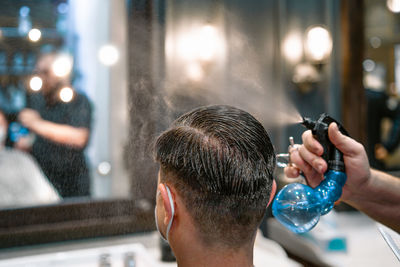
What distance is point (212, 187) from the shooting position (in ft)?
2.59

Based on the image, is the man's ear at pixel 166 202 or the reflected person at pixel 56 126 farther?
the reflected person at pixel 56 126

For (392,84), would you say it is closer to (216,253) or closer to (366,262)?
(366,262)

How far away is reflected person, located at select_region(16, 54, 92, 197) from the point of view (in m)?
1.62

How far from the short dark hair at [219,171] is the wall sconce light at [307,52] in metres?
1.33

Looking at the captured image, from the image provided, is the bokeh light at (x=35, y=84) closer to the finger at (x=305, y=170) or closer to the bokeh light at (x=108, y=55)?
the bokeh light at (x=108, y=55)

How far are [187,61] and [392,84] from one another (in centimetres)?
187

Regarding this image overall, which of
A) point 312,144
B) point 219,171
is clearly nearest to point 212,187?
point 219,171

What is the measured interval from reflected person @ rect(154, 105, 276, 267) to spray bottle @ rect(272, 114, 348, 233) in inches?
6.3

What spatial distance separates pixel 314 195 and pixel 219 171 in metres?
0.35

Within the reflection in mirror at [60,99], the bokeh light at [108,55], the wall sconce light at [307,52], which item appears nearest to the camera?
the reflection in mirror at [60,99]

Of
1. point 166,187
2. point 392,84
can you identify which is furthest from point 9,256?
point 392,84

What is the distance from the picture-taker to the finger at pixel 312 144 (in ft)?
3.39

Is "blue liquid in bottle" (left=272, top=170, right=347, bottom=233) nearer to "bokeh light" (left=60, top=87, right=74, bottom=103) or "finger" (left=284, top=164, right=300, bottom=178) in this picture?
"finger" (left=284, top=164, right=300, bottom=178)

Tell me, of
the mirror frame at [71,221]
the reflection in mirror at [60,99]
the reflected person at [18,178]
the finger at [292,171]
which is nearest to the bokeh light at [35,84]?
the reflection in mirror at [60,99]
